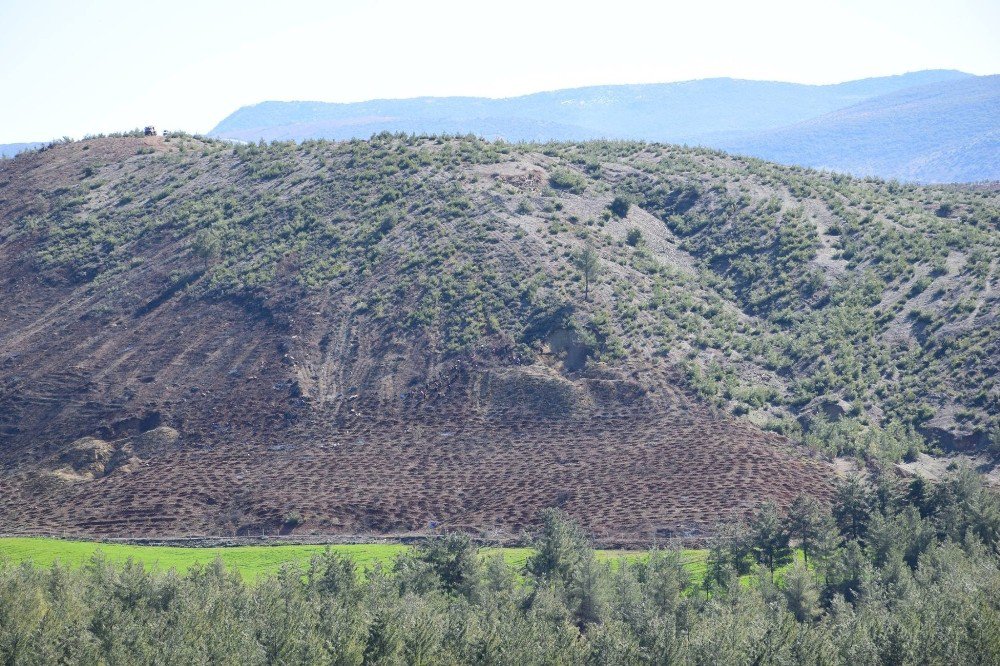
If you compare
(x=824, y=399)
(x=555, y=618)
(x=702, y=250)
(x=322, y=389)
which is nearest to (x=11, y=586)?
(x=555, y=618)

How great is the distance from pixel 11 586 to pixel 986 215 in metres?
71.9

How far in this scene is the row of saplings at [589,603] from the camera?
1297 inches

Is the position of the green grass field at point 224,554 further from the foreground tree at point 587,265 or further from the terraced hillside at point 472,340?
the foreground tree at point 587,265

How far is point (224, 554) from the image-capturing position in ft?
178

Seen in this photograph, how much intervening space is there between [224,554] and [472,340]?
2282 centimetres

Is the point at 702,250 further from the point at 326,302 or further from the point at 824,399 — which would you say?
the point at 326,302

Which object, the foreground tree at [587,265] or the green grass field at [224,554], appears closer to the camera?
the green grass field at [224,554]

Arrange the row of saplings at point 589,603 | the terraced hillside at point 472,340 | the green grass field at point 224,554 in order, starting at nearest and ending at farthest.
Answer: the row of saplings at point 589,603, the green grass field at point 224,554, the terraced hillside at point 472,340

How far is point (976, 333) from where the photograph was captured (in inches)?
2608

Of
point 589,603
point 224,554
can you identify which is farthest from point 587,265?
point 589,603

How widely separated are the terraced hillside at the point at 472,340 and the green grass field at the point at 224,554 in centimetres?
268

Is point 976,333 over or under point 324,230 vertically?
under

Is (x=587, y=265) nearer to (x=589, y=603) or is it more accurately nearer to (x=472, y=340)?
(x=472, y=340)

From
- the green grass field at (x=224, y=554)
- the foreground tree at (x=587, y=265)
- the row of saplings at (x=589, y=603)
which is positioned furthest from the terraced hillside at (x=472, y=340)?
the row of saplings at (x=589, y=603)
